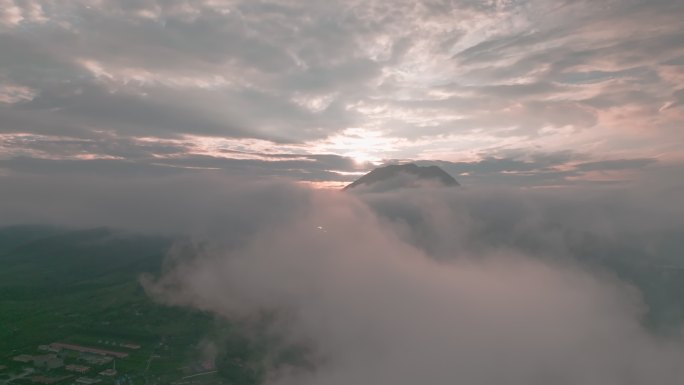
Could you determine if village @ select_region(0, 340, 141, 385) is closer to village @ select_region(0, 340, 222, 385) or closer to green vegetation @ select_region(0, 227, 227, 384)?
village @ select_region(0, 340, 222, 385)

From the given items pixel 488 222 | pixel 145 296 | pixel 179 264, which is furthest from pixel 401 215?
pixel 145 296

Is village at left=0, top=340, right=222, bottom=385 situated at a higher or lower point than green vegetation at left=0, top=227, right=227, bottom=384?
higher

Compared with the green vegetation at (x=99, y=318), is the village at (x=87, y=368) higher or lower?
higher

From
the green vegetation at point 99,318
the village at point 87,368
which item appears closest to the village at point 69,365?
the village at point 87,368

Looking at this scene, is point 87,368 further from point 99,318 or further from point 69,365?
point 99,318

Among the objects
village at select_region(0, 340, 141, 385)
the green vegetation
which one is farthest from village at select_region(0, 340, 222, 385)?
the green vegetation

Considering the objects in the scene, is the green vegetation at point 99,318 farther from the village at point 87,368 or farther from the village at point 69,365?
the village at point 69,365

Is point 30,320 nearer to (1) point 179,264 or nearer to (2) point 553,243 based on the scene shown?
(1) point 179,264

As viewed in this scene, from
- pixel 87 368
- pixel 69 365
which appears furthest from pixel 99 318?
pixel 87 368

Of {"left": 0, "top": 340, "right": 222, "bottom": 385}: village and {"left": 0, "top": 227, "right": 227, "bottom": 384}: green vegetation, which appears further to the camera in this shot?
{"left": 0, "top": 227, "right": 227, "bottom": 384}: green vegetation

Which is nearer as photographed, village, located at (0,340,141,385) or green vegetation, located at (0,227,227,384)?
village, located at (0,340,141,385)

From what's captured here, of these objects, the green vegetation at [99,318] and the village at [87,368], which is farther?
the green vegetation at [99,318]
